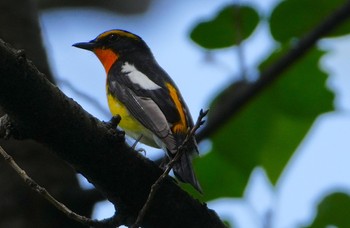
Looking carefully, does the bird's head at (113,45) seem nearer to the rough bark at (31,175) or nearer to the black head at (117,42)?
the black head at (117,42)

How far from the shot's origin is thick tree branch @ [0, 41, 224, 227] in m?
2.51

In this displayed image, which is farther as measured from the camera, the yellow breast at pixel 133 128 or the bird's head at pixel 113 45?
the bird's head at pixel 113 45

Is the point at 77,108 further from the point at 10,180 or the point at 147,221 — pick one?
the point at 10,180

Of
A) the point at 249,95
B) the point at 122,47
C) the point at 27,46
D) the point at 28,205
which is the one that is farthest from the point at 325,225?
the point at 122,47

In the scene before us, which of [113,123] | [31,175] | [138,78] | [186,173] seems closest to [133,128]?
[138,78]

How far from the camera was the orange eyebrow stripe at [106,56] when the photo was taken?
5684 millimetres

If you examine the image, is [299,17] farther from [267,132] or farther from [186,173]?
[186,173]

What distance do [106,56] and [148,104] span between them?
4.88 feet

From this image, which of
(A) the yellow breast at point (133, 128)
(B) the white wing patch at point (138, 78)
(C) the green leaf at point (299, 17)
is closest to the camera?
(C) the green leaf at point (299, 17)

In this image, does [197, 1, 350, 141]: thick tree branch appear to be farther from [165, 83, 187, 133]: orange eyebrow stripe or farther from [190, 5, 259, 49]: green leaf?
[165, 83, 187, 133]: orange eyebrow stripe

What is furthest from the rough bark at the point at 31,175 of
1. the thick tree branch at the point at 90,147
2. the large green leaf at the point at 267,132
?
the thick tree branch at the point at 90,147

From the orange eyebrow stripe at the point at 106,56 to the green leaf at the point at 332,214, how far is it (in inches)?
107

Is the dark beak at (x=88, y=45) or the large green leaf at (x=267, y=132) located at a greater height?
the dark beak at (x=88, y=45)

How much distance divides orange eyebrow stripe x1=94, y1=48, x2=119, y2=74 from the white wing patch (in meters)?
0.40
